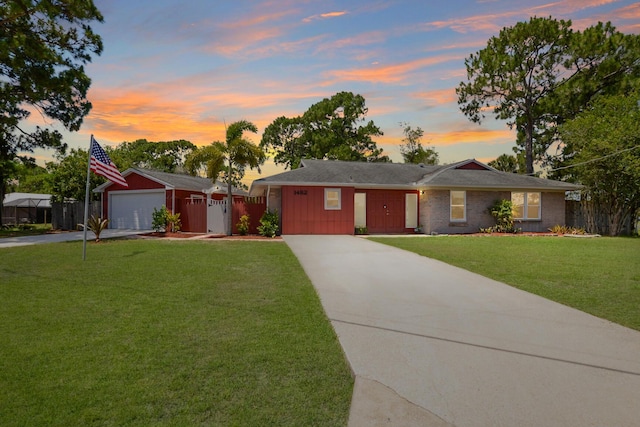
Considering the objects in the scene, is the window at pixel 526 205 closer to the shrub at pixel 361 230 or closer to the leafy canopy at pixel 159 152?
the shrub at pixel 361 230

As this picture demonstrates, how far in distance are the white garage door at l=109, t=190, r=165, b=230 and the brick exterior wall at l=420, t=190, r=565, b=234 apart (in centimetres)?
1535

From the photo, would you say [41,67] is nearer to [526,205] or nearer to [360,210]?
[360,210]

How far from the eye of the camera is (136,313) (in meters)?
5.62

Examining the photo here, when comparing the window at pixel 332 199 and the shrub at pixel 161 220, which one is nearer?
the window at pixel 332 199

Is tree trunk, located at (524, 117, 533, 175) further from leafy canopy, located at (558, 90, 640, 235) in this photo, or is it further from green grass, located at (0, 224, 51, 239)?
green grass, located at (0, 224, 51, 239)

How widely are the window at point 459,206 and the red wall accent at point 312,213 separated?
5.63 m

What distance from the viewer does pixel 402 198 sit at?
21.5m

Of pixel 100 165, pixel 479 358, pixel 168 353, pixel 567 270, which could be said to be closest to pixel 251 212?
pixel 100 165

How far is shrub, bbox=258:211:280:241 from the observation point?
732 inches

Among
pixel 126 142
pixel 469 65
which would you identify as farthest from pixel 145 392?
pixel 126 142

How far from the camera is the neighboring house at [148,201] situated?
72.3 feet

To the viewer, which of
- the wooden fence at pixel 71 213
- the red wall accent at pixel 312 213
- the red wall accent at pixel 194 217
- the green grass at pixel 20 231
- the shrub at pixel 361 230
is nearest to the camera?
the red wall accent at pixel 312 213

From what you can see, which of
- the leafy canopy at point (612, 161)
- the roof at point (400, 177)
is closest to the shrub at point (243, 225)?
the roof at point (400, 177)

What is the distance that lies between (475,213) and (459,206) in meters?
1.02
